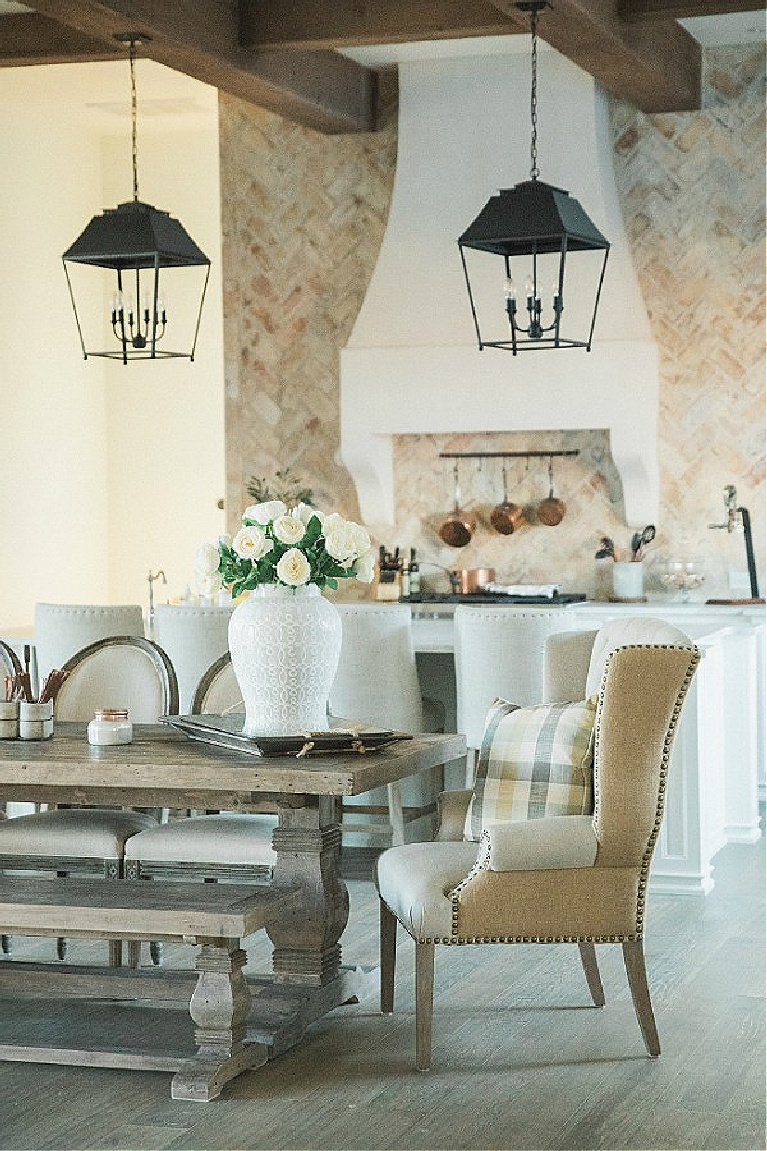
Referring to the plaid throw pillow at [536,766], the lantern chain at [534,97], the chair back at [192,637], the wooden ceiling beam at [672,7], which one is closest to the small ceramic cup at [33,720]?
the plaid throw pillow at [536,766]

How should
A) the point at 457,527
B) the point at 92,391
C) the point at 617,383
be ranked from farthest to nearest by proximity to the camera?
the point at 92,391, the point at 457,527, the point at 617,383

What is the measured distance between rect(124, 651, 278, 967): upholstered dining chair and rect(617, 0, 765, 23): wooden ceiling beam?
359 centimetres

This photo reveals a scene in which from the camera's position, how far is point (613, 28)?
21.3 ft

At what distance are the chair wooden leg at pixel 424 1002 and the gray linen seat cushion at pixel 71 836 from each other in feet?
3.29

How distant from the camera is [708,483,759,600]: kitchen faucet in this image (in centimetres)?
769

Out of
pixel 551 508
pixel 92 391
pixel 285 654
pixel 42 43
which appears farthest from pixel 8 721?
pixel 92 391

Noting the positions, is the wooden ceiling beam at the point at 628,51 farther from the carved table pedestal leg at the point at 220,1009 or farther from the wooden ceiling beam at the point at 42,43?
the carved table pedestal leg at the point at 220,1009

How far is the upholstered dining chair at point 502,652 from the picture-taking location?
5727 millimetres

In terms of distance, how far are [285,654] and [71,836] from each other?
2.77ft

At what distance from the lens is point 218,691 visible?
5.07 m

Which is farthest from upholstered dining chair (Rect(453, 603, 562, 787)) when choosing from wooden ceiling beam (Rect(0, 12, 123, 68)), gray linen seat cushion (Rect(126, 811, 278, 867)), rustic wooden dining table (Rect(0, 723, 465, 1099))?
wooden ceiling beam (Rect(0, 12, 123, 68))

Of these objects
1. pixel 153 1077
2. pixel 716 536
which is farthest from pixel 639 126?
pixel 153 1077

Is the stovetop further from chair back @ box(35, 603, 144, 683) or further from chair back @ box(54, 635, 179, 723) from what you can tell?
chair back @ box(54, 635, 179, 723)

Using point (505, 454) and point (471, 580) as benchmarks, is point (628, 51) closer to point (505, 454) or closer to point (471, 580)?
point (505, 454)
